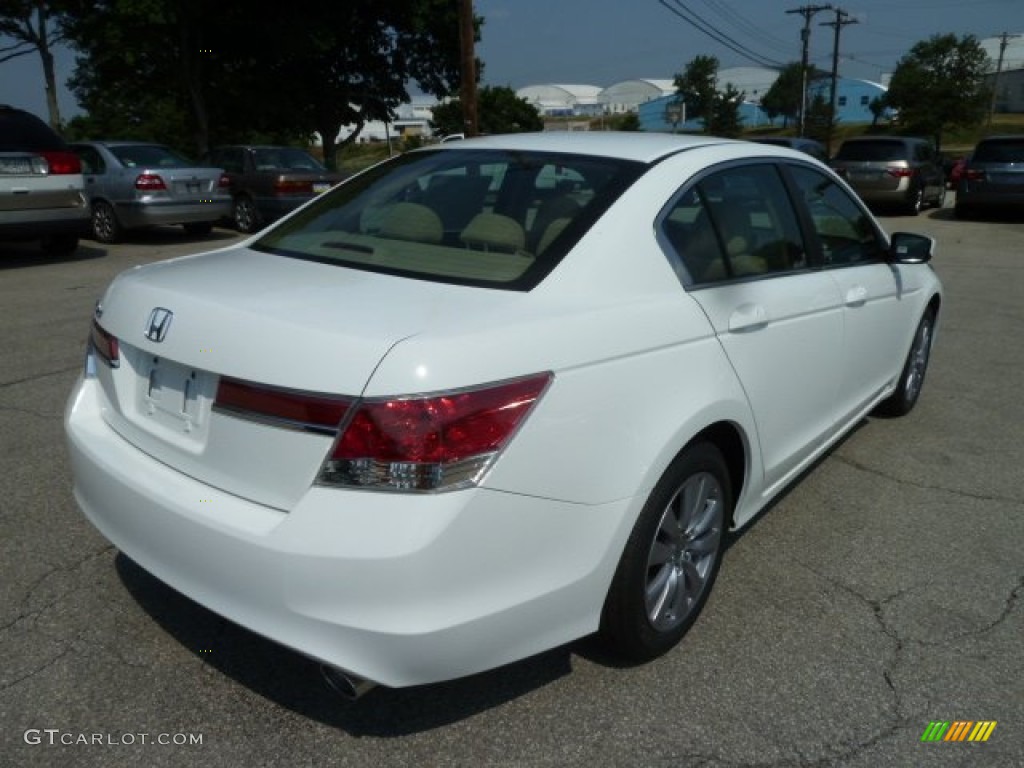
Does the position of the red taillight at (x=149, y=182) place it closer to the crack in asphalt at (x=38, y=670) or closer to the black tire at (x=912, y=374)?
the black tire at (x=912, y=374)

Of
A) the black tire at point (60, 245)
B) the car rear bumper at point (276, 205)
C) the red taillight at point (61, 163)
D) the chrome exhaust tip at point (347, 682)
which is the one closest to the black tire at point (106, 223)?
the black tire at point (60, 245)

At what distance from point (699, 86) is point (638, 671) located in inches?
3631

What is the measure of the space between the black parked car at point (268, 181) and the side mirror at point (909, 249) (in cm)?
1132

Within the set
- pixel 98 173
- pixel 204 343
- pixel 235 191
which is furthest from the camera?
pixel 235 191

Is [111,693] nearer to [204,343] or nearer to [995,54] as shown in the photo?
[204,343]

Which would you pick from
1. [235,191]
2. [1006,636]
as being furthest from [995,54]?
[1006,636]

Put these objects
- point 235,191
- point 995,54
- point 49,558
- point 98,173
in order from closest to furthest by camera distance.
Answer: point 49,558
point 98,173
point 235,191
point 995,54

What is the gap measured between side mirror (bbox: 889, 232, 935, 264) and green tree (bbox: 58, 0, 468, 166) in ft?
72.6

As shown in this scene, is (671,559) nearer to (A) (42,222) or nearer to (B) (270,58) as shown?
(A) (42,222)

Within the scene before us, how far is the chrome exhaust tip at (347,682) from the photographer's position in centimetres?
206

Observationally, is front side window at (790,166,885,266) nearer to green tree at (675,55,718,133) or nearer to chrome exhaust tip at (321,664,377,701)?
chrome exhaust tip at (321,664,377,701)

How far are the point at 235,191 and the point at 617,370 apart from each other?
13723mm

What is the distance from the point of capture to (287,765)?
2.24 metres

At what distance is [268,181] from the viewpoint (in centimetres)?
1417
